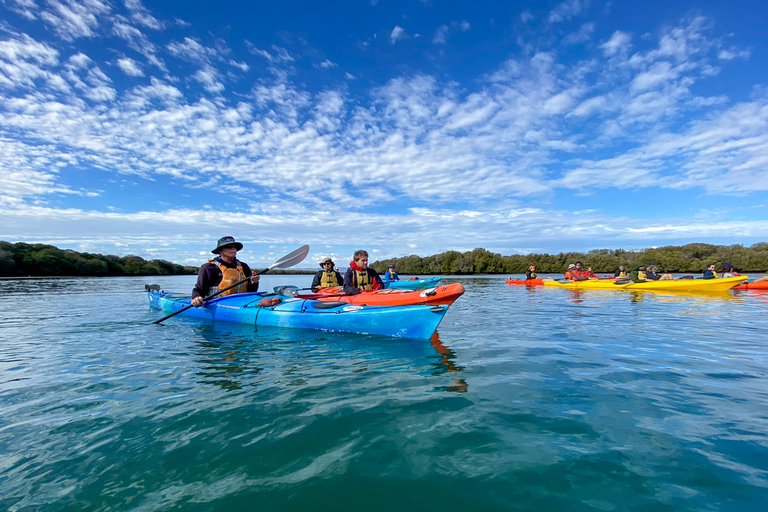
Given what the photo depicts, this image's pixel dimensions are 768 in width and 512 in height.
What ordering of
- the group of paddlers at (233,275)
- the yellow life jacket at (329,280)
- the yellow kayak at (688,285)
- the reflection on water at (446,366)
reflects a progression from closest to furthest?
the reflection on water at (446,366) → the group of paddlers at (233,275) → the yellow life jacket at (329,280) → the yellow kayak at (688,285)

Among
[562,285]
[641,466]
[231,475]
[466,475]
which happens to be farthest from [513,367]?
[562,285]

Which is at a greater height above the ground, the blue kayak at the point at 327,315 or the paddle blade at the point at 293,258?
the paddle blade at the point at 293,258

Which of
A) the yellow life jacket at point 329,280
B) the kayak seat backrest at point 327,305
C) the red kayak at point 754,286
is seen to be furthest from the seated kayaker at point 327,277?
the red kayak at point 754,286

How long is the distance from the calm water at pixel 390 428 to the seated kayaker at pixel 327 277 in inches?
180

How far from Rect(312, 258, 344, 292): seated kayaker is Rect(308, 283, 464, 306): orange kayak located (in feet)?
5.85

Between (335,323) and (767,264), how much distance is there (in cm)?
7035

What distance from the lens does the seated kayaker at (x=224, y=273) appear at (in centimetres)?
897

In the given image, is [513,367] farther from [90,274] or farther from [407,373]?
[90,274]

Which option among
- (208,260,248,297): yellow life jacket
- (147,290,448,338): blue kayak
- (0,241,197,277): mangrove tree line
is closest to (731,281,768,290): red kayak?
(147,290,448,338): blue kayak

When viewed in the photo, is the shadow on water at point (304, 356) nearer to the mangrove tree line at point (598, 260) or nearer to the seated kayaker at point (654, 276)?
the seated kayaker at point (654, 276)

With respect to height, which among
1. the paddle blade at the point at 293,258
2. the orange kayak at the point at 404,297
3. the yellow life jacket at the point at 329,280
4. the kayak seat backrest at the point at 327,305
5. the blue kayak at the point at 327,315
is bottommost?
the blue kayak at the point at 327,315

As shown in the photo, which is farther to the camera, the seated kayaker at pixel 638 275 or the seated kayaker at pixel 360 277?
the seated kayaker at pixel 638 275

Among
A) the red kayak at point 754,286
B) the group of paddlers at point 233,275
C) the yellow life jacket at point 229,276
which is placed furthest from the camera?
the red kayak at point 754,286

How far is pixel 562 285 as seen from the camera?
75.2 ft
